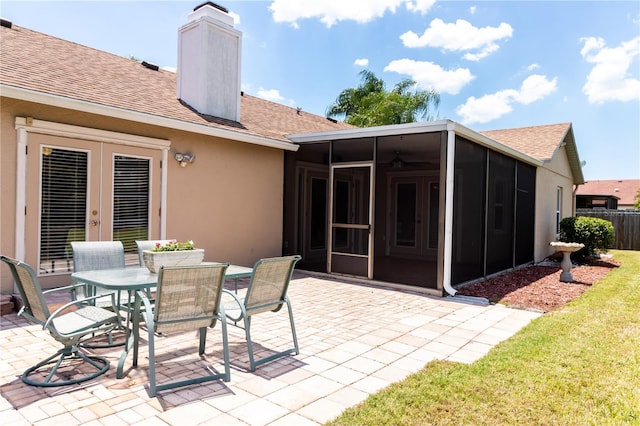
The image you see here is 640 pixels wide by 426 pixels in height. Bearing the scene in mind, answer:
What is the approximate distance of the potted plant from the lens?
4.00 m

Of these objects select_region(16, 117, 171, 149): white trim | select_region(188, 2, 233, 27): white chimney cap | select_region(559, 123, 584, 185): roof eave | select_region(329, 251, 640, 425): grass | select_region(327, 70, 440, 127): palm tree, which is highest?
select_region(327, 70, 440, 127): palm tree

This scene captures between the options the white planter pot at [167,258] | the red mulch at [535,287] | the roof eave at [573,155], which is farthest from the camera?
the roof eave at [573,155]

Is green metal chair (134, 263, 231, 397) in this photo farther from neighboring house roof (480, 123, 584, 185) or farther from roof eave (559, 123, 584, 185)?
roof eave (559, 123, 584, 185)

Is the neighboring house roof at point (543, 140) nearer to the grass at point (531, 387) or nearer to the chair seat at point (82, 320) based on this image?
the grass at point (531, 387)

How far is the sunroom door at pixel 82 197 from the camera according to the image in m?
5.97

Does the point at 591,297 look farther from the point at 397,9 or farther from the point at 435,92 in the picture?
the point at 435,92

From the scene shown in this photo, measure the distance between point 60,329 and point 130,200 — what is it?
418 cm

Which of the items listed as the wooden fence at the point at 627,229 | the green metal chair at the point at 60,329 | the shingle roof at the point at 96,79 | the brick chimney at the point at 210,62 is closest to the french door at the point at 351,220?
the shingle roof at the point at 96,79

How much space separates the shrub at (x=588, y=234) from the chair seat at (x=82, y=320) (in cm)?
1258

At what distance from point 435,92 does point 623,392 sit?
19059mm

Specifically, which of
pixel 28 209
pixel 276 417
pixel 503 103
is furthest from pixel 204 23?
pixel 503 103

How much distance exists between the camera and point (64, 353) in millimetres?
3391

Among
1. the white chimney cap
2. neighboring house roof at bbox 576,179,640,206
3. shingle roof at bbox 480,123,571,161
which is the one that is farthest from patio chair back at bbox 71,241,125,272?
neighboring house roof at bbox 576,179,640,206

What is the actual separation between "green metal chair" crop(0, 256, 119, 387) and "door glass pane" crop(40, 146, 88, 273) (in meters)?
3.06
